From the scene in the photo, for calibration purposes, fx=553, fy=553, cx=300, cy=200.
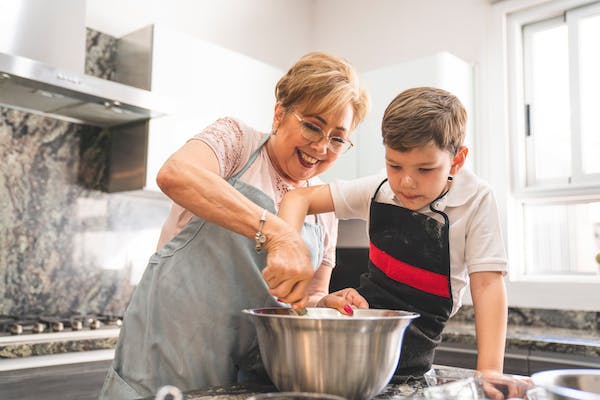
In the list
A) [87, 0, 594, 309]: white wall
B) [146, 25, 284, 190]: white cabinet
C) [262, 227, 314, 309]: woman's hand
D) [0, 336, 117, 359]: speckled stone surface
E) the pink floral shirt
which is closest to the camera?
[262, 227, 314, 309]: woman's hand

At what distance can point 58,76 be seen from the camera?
187cm

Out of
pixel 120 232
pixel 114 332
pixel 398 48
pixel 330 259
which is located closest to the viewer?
pixel 330 259

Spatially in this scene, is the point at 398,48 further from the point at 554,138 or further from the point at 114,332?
the point at 114,332

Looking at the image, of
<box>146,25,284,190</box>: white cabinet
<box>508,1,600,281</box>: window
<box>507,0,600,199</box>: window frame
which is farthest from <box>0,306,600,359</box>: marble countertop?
<box>146,25,284,190</box>: white cabinet

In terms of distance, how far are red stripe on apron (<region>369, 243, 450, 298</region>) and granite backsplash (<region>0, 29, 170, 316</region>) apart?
1.66 m

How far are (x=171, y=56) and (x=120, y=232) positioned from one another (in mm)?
816

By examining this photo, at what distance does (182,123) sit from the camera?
2.39 m

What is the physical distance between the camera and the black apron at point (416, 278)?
937 millimetres

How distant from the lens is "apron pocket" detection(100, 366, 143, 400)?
96 centimetres

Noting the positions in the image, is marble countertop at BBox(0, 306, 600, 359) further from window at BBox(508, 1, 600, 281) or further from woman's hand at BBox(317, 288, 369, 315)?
woman's hand at BBox(317, 288, 369, 315)

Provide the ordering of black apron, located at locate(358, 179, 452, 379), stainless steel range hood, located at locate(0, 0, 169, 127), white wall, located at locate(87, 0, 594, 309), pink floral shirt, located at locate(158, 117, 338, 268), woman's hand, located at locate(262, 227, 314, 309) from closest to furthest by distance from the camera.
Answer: woman's hand, located at locate(262, 227, 314, 309) → black apron, located at locate(358, 179, 452, 379) → pink floral shirt, located at locate(158, 117, 338, 268) → stainless steel range hood, located at locate(0, 0, 169, 127) → white wall, located at locate(87, 0, 594, 309)

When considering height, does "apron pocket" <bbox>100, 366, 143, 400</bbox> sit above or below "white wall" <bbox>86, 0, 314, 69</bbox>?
below

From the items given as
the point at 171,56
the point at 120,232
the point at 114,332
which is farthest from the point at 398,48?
the point at 114,332

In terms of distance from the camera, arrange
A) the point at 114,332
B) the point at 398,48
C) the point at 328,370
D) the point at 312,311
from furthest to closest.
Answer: the point at 398,48 < the point at 114,332 < the point at 312,311 < the point at 328,370
